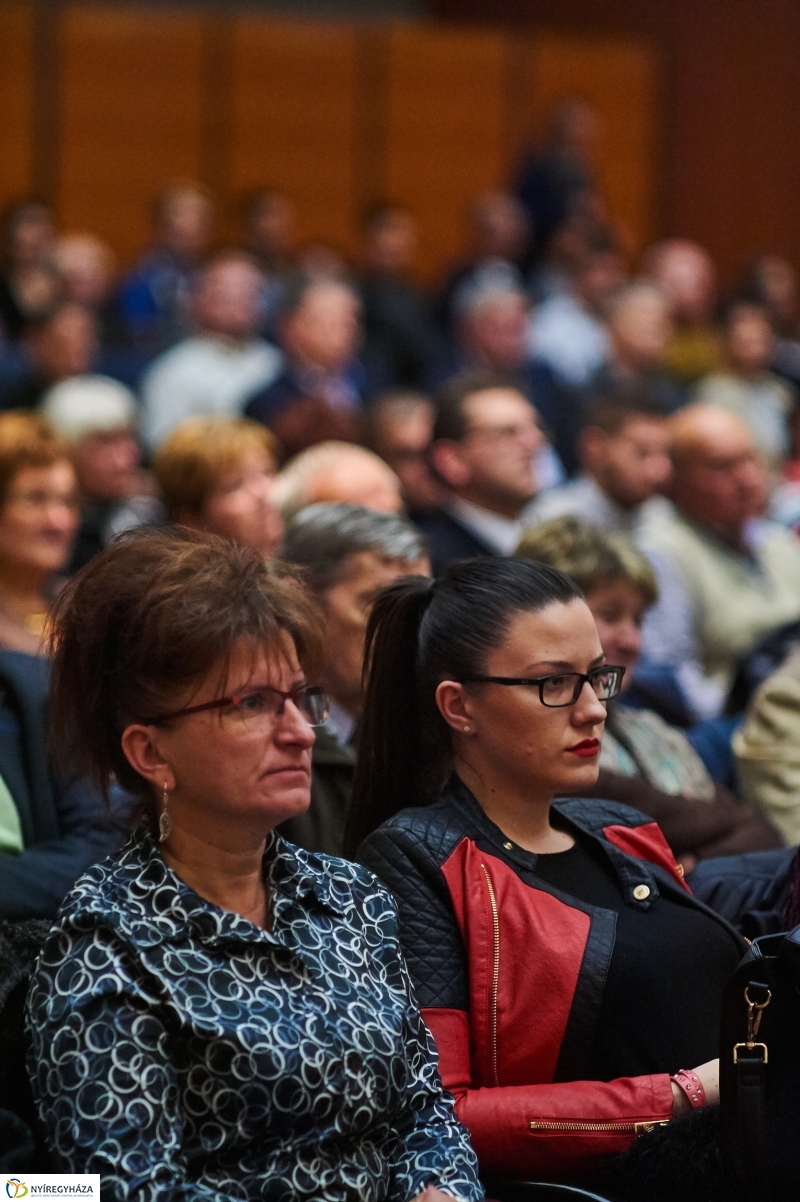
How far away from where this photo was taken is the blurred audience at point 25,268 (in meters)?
7.04

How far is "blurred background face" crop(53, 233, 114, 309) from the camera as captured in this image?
24.6ft

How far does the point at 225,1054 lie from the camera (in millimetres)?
1681

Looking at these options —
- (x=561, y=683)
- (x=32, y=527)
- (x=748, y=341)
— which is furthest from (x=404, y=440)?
(x=748, y=341)

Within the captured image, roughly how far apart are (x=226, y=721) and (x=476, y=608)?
1.52ft

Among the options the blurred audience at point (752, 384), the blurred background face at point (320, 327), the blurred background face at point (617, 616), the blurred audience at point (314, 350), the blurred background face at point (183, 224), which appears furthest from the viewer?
the blurred background face at point (183, 224)

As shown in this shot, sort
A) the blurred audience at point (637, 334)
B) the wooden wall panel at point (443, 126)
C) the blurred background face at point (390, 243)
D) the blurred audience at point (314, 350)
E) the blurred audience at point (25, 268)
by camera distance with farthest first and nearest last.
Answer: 1. the wooden wall panel at point (443, 126)
2. the blurred background face at point (390, 243)
3. the blurred audience at point (637, 334)
4. the blurred audience at point (25, 268)
5. the blurred audience at point (314, 350)

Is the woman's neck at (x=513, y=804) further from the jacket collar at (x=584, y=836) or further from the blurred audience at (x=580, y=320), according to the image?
the blurred audience at (x=580, y=320)

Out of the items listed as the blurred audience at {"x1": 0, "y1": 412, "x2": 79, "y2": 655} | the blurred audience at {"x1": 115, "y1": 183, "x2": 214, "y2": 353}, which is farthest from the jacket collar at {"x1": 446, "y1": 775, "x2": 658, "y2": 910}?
the blurred audience at {"x1": 115, "y1": 183, "x2": 214, "y2": 353}

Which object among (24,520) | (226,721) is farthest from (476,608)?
(24,520)

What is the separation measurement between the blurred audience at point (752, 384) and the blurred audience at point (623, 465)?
7.07ft

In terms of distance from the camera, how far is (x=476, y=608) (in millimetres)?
2145

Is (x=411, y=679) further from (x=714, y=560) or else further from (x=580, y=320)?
(x=580, y=320)

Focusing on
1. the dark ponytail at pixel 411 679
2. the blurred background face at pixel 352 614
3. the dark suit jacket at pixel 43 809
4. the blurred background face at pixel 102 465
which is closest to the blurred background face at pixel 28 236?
the blurred background face at pixel 102 465

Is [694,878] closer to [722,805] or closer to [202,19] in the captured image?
[722,805]
